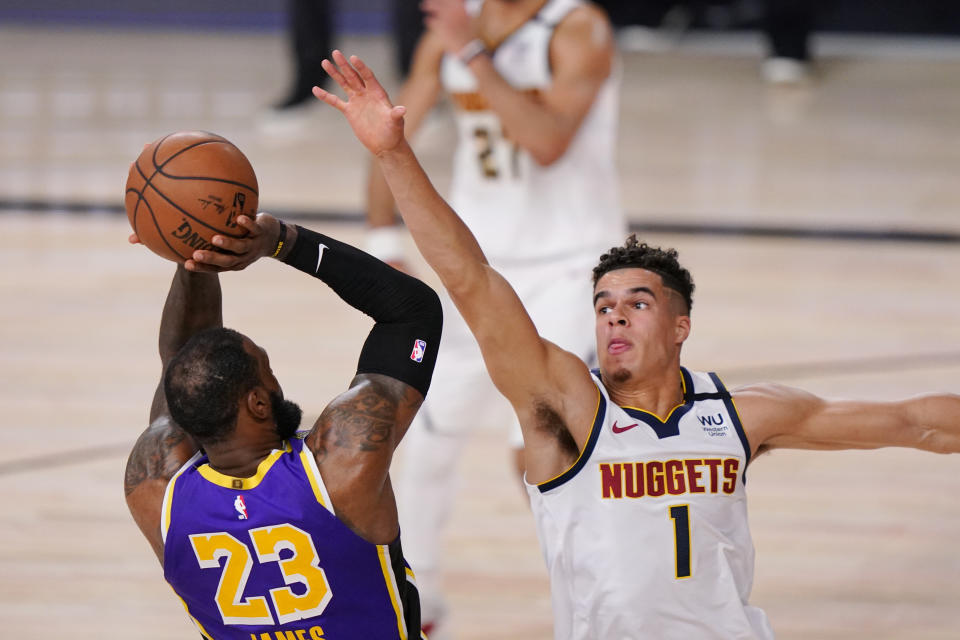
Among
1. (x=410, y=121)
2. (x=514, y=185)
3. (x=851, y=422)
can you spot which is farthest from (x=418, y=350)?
(x=410, y=121)

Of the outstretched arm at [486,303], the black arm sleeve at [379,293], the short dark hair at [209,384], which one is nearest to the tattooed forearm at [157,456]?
the short dark hair at [209,384]

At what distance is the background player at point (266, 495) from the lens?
9.19 feet

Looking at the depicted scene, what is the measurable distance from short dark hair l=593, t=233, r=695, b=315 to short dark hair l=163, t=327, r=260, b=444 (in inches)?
38.8

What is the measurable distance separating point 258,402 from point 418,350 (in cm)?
41

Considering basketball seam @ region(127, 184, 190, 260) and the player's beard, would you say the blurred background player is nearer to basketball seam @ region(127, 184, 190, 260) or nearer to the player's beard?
basketball seam @ region(127, 184, 190, 260)

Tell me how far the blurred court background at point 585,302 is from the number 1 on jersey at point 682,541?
1536mm

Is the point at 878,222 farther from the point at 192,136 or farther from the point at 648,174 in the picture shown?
the point at 192,136

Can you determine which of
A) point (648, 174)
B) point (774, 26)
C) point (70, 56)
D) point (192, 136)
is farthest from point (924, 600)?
point (70, 56)

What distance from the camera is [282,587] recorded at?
285cm

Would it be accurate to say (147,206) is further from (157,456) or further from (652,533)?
(652,533)

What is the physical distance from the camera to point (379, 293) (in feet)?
10.3

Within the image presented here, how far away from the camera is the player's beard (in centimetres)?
291

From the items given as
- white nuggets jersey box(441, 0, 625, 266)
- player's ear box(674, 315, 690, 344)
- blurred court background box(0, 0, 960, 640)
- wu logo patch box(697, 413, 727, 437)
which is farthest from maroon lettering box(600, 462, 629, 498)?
white nuggets jersey box(441, 0, 625, 266)

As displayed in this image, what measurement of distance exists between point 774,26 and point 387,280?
10.9m
